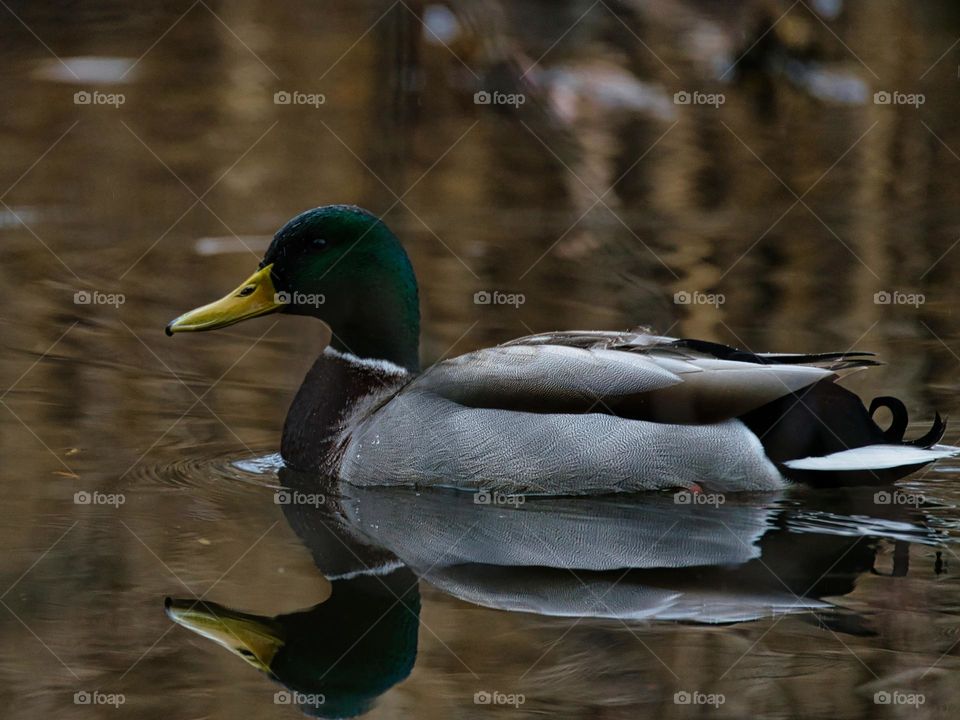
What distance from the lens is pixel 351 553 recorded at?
6391mm

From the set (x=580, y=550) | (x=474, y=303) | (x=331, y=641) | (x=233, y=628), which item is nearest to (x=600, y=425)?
(x=580, y=550)

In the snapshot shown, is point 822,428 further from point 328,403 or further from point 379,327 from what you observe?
point 328,403

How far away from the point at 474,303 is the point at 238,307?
2.89 meters

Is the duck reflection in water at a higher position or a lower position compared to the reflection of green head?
higher

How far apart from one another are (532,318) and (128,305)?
2.53 meters

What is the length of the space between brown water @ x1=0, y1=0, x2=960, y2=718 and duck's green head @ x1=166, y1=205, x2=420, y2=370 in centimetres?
73

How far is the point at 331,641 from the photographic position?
17.8 feet

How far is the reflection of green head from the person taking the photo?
Result: 509 cm

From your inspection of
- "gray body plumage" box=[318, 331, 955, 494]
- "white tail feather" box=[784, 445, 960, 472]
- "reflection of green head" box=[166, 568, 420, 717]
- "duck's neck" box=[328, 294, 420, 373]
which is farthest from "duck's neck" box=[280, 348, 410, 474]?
A: "white tail feather" box=[784, 445, 960, 472]

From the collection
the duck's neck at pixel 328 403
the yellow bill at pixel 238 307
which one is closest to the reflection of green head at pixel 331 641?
the duck's neck at pixel 328 403

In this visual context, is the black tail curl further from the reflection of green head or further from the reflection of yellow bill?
the reflection of yellow bill

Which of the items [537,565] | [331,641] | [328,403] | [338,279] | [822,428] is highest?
[338,279]

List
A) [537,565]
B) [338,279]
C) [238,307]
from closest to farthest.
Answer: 1. [537,565]
2. [238,307]
3. [338,279]

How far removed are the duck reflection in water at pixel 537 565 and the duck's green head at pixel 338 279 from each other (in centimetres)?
80
